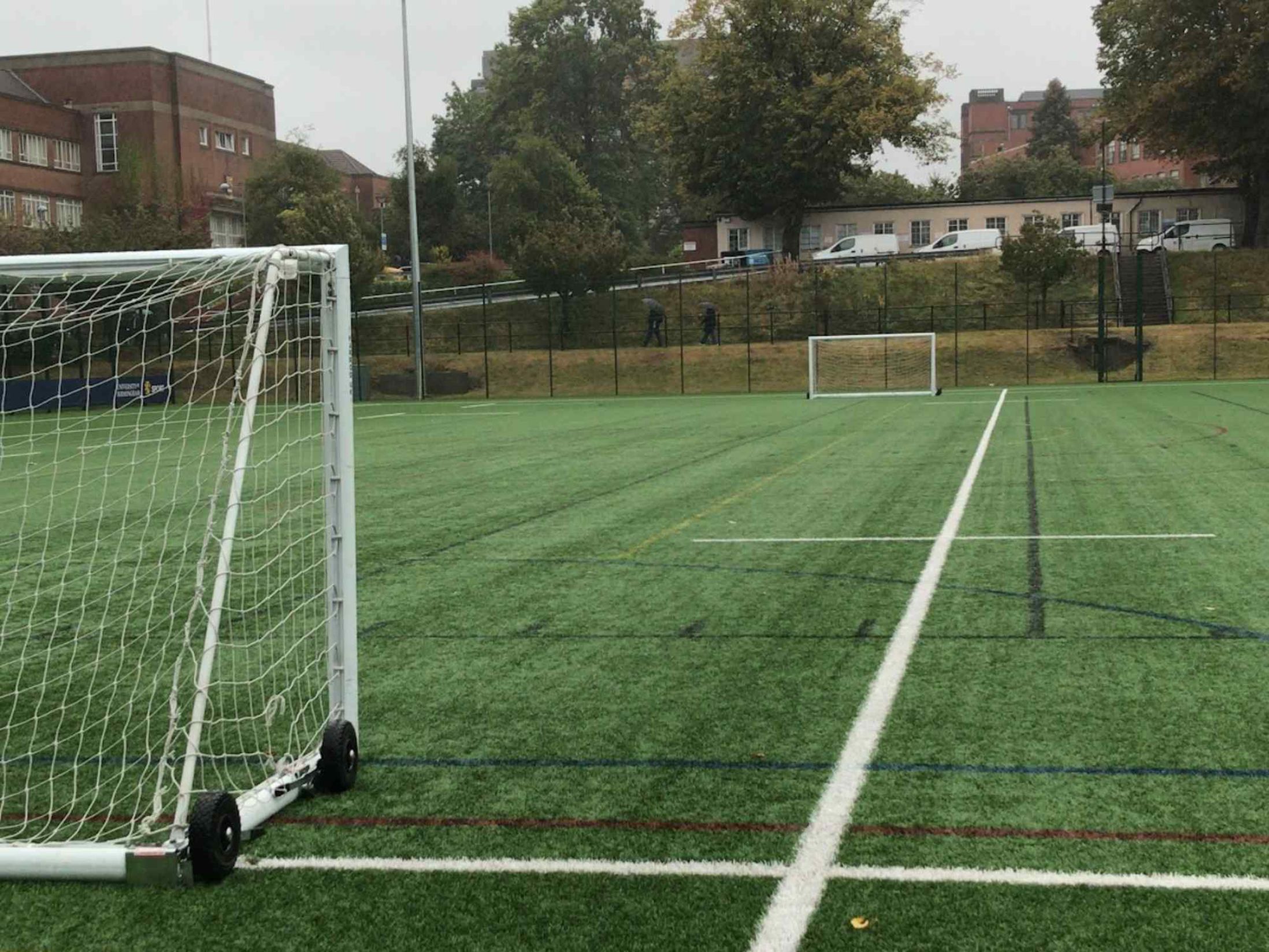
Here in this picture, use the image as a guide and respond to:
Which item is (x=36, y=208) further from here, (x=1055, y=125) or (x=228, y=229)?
(x=1055, y=125)

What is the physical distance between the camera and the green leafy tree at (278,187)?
64875 mm

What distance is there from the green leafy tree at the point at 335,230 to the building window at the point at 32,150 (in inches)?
468

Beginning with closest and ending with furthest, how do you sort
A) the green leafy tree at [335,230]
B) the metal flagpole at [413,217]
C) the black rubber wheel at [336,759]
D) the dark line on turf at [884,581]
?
the black rubber wheel at [336,759], the dark line on turf at [884,581], the metal flagpole at [413,217], the green leafy tree at [335,230]

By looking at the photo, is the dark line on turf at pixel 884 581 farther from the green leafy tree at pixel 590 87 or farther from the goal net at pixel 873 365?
the green leafy tree at pixel 590 87

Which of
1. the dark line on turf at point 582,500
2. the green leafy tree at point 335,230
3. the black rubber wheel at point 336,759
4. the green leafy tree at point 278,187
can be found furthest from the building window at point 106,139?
the black rubber wheel at point 336,759

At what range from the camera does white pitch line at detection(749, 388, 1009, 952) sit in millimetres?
3232

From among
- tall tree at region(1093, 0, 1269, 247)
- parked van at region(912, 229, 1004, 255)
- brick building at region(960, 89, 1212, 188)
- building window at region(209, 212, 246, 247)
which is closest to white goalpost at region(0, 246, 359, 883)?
tall tree at region(1093, 0, 1269, 247)

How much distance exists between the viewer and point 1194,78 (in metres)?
53.2

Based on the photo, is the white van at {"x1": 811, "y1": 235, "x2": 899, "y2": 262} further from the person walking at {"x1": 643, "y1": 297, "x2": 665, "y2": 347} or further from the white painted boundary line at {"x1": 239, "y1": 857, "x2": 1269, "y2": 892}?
the white painted boundary line at {"x1": 239, "y1": 857, "x2": 1269, "y2": 892}

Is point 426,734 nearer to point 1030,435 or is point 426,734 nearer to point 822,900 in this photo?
point 822,900

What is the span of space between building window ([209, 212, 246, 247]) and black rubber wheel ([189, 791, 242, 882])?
224 feet

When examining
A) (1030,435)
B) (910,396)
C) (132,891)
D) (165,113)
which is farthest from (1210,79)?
(132,891)

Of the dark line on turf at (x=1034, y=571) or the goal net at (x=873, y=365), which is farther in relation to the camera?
the goal net at (x=873, y=365)

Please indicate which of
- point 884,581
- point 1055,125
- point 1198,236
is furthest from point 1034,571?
point 1055,125
